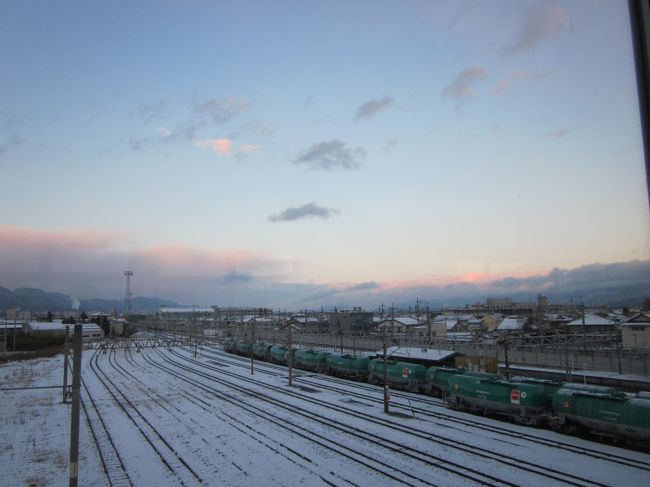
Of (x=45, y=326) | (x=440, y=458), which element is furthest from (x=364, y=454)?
(x=45, y=326)

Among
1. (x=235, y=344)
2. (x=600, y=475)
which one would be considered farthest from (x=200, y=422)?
(x=235, y=344)

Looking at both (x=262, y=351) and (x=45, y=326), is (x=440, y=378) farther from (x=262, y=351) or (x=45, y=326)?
(x=45, y=326)

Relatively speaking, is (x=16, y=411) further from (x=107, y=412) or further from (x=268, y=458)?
(x=268, y=458)

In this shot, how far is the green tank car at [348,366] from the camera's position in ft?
115

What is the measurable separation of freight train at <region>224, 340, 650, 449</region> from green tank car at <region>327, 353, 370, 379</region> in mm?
4100

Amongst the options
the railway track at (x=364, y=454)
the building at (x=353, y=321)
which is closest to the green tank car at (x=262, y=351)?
the railway track at (x=364, y=454)

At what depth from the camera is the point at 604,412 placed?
17.3m

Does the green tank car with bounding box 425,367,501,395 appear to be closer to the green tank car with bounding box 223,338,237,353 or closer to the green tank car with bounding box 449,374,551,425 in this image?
the green tank car with bounding box 449,374,551,425

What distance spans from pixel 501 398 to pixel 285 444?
10.7m

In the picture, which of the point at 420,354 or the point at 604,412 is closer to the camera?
the point at 604,412

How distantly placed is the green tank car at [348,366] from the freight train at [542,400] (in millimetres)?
4100

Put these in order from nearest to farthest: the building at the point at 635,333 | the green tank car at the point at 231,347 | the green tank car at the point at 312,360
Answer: the building at the point at 635,333, the green tank car at the point at 312,360, the green tank car at the point at 231,347

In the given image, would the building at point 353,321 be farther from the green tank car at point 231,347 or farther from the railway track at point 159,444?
the railway track at point 159,444

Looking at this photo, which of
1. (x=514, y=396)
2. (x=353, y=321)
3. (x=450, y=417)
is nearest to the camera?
(x=514, y=396)
